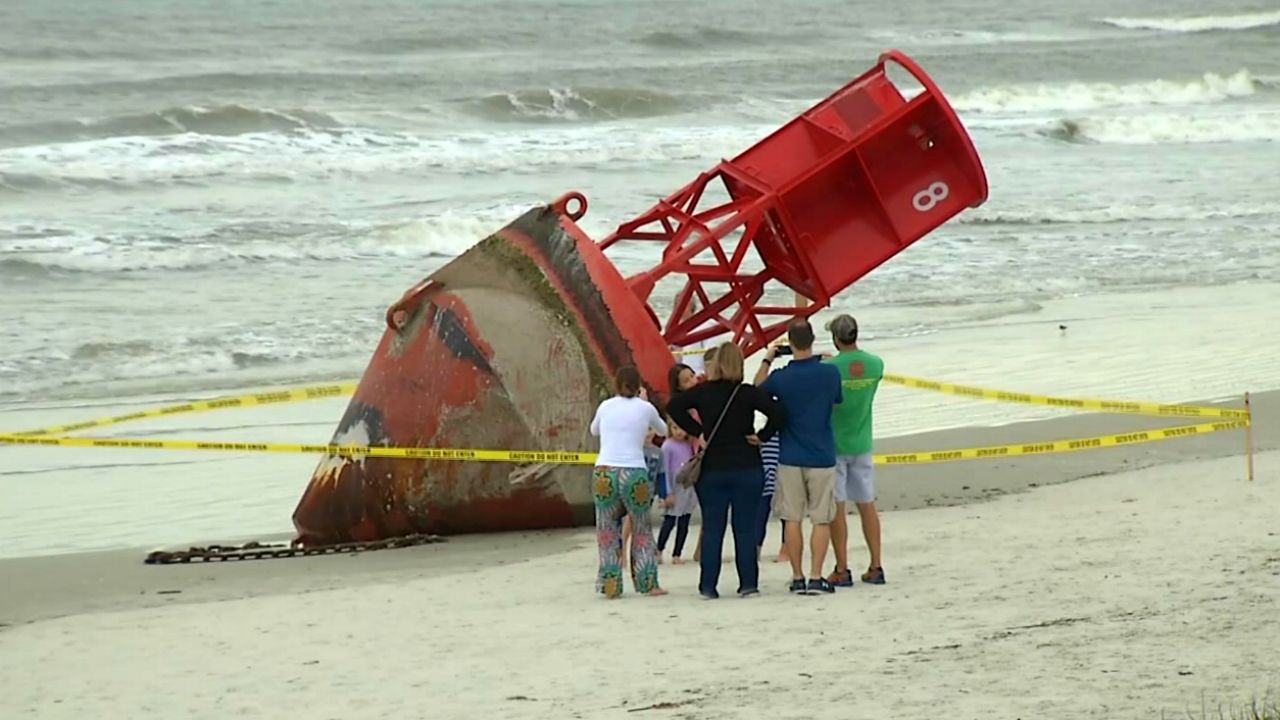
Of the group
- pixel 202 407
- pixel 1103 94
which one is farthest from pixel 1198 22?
pixel 202 407

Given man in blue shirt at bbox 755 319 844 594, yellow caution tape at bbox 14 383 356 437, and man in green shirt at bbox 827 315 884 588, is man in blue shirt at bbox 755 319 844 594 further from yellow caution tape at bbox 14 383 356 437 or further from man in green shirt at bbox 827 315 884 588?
yellow caution tape at bbox 14 383 356 437

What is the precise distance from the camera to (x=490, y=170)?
3581cm

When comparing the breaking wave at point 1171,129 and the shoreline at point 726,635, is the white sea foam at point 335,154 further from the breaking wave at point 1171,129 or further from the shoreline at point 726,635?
the shoreline at point 726,635

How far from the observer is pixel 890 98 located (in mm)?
13312

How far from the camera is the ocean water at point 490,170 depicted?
19.3 m

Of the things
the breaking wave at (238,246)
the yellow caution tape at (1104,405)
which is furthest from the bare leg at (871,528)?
the breaking wave at (238,246)

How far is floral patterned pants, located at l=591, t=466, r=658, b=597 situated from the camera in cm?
1018

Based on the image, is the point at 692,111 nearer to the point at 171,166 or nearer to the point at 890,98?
the point at 171,166

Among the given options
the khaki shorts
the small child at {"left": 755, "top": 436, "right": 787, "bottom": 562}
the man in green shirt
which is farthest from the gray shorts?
the small child at {"left": 755, "top": 436, "right": 787, "bottom": 562}

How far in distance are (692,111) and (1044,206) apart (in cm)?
1674

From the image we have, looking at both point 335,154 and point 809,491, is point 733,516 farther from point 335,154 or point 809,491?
point 335,154

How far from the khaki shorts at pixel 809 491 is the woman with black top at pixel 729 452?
144 millimetres

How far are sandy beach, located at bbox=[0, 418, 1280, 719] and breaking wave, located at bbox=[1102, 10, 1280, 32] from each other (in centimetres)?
6850

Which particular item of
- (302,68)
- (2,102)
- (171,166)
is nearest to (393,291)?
(171,166)
